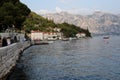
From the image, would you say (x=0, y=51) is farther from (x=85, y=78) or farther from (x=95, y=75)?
(x=95, y=75)

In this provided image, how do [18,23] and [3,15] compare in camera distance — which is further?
[18,23]

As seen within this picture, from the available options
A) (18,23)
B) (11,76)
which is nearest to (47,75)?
(11,76)

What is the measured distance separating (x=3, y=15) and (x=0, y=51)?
154 ft

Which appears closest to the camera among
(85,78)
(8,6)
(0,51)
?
(0,51)

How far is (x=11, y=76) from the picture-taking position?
39.5m

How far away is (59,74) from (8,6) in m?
38.6

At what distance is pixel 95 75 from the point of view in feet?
135

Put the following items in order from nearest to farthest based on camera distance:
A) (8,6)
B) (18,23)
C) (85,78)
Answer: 1. (85,78)
2. (8,6)
3. (18,23)

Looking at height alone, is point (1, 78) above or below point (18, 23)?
below

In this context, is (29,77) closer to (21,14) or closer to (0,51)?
(0,51)

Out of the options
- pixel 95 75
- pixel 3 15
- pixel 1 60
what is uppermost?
pixel 3 15

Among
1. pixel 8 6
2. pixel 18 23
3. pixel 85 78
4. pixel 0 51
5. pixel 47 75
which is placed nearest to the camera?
pixel 0 51

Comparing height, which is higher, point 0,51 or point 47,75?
point 0,51

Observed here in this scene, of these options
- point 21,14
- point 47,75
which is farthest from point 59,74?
point 21,14
